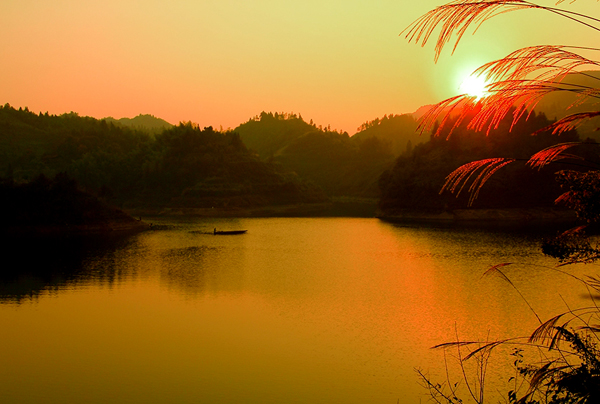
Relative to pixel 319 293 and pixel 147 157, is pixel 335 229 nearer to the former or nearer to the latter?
pixel 319 293

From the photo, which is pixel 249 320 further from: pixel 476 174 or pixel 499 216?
pixel 499 216

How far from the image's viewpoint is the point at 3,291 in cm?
2650

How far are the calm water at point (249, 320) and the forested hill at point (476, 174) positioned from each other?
3933 cm

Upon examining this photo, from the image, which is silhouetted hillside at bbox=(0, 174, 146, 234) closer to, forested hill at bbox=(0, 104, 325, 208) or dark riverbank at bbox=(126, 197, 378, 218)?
dark riverbank at bbox=(126, 197, 378, 218)

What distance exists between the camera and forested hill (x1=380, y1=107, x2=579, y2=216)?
78.5m

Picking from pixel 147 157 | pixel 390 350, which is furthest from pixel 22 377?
pixel 147 157

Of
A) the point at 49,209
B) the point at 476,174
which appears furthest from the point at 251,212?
the point at 49,209

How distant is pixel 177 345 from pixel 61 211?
4307 centimetres

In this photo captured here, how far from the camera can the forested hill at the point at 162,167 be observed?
11062cm

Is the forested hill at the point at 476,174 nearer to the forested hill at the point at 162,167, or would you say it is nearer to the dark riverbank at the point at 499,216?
the dark riverbank at the point at 499,216

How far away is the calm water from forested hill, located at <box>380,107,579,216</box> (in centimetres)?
3933

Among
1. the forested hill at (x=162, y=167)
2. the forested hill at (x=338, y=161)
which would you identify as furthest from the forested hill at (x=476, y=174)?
the forested hill at (x=338, y=161)

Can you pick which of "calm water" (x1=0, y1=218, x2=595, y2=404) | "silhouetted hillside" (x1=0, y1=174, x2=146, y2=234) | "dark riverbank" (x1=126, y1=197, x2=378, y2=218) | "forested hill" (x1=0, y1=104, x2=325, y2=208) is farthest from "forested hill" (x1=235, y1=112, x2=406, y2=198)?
"calm water" (x1=0, y1=218, x2=595, y2=404)

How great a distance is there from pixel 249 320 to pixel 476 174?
61.5m
